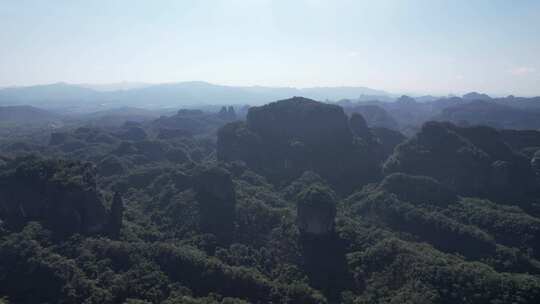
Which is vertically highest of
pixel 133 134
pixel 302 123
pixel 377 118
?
pixel 302 123

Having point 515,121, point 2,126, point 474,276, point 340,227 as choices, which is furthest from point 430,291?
point 2,126

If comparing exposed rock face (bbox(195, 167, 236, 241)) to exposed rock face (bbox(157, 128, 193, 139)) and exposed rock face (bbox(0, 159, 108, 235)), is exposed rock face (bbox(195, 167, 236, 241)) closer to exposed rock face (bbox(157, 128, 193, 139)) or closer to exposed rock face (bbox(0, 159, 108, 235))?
exposed rock face (bbox(0, 159, 108, 235))

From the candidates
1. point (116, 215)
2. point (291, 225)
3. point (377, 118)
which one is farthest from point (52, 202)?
point (377, 118)

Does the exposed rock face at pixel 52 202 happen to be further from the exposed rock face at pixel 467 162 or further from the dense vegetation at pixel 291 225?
the exposed rock face at pixel 467 162

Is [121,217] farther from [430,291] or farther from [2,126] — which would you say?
[2,126]

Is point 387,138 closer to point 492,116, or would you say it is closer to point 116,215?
point 116,215

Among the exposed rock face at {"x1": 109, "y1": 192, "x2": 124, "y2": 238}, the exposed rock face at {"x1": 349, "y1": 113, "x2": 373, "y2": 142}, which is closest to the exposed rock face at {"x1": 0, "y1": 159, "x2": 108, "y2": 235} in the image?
the exposed rock face at {"x1": 109, "y1": 192, "x2": 124, "y2": 238}

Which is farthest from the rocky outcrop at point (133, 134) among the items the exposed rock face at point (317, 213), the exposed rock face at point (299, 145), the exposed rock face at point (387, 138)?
the exposed rock face at point (317, 213)
